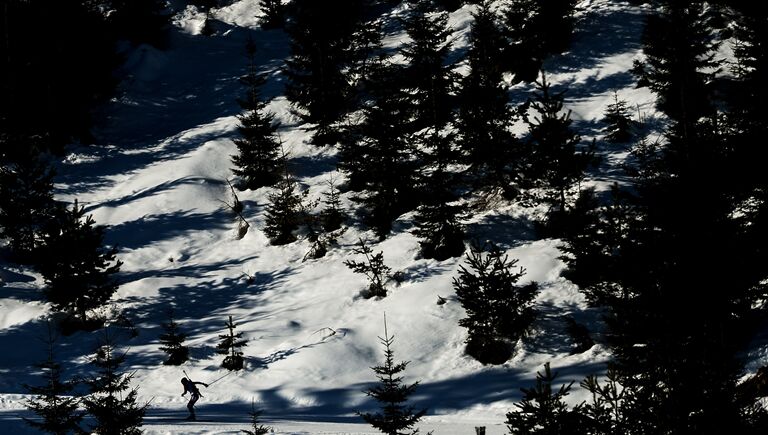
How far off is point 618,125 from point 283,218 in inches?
672

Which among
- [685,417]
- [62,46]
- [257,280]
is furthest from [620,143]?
[62,46]

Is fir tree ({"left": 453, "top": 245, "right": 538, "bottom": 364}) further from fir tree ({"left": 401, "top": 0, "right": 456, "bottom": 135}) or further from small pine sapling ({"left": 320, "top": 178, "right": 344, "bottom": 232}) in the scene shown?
small pine sapling ({"left": 320, "top": 178, "right": 344, "bottom": 232})

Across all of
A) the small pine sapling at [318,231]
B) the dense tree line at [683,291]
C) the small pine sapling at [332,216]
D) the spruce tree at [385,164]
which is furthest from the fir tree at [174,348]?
the dense tree line at [683,291]

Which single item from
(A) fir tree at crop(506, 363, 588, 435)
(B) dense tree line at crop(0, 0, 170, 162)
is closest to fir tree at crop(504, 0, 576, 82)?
(A) fir tree at crop(506, 363, 588, 435)

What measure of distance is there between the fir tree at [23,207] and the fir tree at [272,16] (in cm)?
3836

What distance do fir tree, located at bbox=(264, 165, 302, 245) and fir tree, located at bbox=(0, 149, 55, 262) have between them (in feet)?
32.9

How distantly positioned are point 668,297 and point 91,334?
2166cm

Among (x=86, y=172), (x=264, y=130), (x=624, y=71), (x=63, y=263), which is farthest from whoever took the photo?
(x=86, y=172)

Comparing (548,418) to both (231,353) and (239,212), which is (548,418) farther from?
(239,212)

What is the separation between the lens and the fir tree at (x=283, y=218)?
26953 mm

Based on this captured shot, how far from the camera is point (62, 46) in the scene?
133ft

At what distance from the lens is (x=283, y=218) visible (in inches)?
1072

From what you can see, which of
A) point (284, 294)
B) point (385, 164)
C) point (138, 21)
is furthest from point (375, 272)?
point (138, 21)

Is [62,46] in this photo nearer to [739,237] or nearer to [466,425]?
[466,425]
